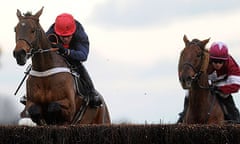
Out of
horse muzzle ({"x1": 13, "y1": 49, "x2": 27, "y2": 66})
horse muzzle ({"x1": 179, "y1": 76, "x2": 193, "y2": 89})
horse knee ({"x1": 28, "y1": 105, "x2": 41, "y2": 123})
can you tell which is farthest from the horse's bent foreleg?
horse muzzle ({"x1": 179, "y1": 76, "x2": 193, "y2": 89})

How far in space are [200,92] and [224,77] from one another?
537mm

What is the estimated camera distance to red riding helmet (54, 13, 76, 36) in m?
12.5

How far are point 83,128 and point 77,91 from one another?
138 inches

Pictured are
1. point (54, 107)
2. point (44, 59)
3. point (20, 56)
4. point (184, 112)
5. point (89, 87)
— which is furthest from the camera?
point (184, 112)

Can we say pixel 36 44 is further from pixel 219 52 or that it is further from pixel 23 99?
pixel 219 52

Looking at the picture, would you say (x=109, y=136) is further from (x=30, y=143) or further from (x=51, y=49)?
(x=51, y=49)

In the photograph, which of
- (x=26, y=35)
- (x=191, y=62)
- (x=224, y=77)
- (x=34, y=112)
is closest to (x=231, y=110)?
(x=224, y=77)

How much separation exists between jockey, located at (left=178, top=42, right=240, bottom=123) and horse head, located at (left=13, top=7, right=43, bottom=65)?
283 centimetres

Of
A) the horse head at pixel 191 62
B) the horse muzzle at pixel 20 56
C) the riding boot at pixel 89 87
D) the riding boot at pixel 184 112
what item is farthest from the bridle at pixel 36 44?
the riding boot at pixel 184 112

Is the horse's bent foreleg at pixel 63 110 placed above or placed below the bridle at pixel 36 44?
below

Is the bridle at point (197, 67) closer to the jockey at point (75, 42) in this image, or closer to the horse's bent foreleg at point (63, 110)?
the jockey at point (75, 42)

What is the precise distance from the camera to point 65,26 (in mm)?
12531

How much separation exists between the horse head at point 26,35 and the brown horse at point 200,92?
2.22 meters

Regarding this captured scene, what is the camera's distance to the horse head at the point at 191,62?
11.7 metres
